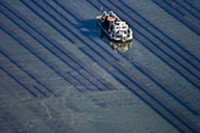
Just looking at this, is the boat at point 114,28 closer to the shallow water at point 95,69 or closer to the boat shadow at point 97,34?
the boat shadow at point 97,34

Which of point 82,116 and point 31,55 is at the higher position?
point 31,55

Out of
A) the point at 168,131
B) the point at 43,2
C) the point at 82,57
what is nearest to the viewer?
the point at 168,131

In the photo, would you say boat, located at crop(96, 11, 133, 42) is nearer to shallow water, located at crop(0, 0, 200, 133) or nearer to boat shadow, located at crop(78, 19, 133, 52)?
boat shadow, located at crop(78, 19, 133, 52)

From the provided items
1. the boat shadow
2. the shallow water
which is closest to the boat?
the boat shadow

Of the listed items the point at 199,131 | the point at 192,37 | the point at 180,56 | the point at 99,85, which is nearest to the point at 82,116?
the point at 99,85

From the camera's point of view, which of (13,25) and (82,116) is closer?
(82,116)

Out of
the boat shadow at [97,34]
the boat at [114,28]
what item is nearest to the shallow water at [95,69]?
the boat shadow at [97,34]

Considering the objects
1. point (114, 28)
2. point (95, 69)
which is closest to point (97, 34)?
point (114, 28)

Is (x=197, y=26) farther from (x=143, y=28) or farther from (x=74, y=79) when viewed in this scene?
(x=74, y=79)

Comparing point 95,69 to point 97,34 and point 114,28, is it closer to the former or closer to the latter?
point 114,28
